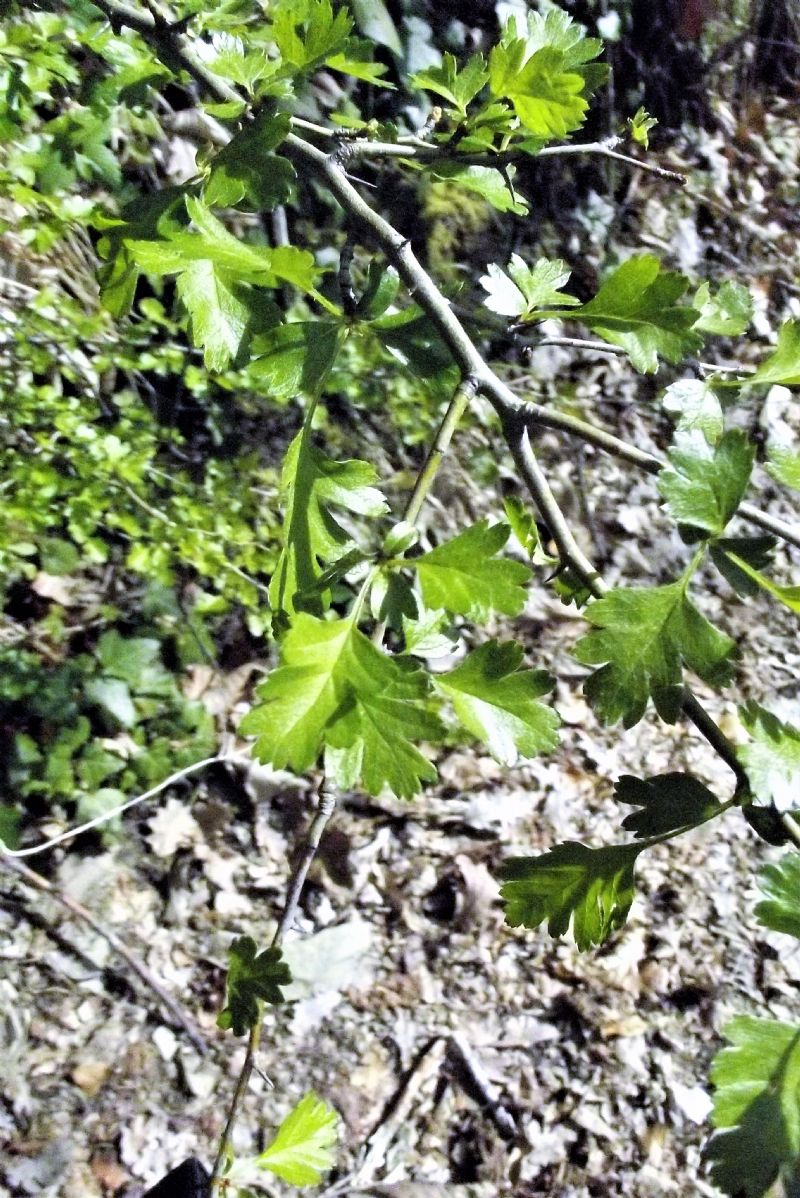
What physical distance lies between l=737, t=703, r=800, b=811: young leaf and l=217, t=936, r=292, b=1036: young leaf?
1.20 ft

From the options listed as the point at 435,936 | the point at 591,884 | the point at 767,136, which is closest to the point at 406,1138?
the point at 435,936

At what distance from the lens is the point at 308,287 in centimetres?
74

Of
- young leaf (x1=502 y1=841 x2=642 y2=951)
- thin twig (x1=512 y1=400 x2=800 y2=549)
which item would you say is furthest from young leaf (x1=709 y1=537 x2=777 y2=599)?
young leaf (x1=502 y1=841 x2=642 y2=951)

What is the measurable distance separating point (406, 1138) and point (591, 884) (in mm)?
1362

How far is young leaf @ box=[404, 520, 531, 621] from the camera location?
2.15 ft

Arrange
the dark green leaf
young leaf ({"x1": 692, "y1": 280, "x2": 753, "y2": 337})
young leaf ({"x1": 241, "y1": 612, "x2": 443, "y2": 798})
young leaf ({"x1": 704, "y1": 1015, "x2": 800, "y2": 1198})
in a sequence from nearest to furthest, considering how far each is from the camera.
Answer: young leaf ({"x1": 241, "y1": 612, "x2": 443, "y2": 798}) → young leaf ({"x1": 704, "y1": 1015, "x2": 800, "y2": 1198}) → young leaf ({"x1": 692, "y1": 280, "x2": 753, "y2": 337}) → the dark green leaf

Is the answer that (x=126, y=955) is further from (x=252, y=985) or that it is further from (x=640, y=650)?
(x=640, y=650)

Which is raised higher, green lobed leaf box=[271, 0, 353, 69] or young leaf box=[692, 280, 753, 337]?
green lobed leaf box=[271, 0, 353, 69]

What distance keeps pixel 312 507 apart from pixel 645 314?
34cm

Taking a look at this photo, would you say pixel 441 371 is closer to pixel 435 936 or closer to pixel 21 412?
pixel 21 412

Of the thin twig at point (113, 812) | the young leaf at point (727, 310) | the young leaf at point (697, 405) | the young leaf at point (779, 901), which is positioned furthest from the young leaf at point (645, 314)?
the thin twig at point (113, 812)

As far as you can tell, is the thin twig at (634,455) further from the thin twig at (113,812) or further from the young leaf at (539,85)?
the thin twig at (113,812)

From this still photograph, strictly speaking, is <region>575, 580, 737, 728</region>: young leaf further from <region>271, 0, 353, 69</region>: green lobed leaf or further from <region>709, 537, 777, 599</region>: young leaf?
<region>271, 0, 353, 69</region>: green lobed leaf

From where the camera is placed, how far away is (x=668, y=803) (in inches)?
29.0
